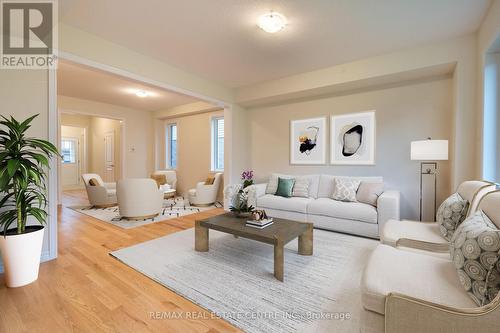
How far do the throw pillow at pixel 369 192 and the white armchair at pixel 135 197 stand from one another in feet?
11.6

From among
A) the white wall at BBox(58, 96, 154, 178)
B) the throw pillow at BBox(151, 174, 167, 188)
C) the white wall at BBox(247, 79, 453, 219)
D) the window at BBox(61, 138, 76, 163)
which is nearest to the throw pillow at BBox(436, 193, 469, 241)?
the white wall at BBox(247, 79, 453, 219)

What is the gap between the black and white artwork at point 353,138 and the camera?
4004mm

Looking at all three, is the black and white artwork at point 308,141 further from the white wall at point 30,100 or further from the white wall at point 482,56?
the white wall at point 30,100

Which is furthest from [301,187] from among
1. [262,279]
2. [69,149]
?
[69,149]

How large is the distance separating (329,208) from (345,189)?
465mm

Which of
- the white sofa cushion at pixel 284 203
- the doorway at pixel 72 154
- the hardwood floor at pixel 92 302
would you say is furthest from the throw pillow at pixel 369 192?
the doorway at pixel 72 154

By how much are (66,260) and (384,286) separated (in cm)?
306

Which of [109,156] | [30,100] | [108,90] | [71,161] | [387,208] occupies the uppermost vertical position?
[108,90]

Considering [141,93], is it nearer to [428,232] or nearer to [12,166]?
[12,166]

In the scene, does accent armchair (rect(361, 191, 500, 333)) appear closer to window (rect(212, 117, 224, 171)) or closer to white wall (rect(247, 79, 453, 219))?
white wall (rect(247, 79, 453, 219))

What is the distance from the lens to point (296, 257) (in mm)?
2619

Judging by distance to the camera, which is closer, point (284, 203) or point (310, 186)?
point (284, 203)

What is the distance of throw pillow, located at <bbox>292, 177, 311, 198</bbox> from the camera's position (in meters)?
4.17

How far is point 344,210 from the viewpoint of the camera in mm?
3420
